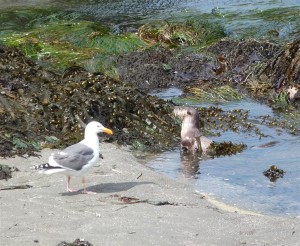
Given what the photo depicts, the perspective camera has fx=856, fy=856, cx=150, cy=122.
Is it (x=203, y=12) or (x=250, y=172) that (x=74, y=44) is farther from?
(x=250, y=172)

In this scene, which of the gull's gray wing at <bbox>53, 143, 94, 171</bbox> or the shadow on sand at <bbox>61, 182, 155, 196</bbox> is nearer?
the gull's gray wing at <bbox>53, 143, 94, 171</bbox>

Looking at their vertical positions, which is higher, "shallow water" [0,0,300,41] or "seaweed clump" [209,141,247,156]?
"shallow water" [0,0,300,41]

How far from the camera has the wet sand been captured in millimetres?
6879

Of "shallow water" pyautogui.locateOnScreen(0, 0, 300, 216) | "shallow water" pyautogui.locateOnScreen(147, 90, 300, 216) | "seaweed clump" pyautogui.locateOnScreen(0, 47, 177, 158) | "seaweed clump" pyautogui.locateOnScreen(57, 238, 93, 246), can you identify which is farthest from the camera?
"seaweed clump" pyautogui.locateOnScreen(0, 47, 177, 158)

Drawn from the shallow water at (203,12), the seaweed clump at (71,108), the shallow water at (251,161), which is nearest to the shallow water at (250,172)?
the shallow water at (251,161)

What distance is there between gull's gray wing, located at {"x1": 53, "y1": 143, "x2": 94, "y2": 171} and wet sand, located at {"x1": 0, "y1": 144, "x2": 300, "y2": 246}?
31cm

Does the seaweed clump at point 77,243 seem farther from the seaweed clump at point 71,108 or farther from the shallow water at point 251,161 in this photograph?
the seaweed clump at point 71,108

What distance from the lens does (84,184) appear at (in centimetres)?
831

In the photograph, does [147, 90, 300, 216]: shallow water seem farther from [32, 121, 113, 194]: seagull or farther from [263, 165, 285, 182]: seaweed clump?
[32, 121, 113, 194]: seagull

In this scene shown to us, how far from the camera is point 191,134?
1093cm

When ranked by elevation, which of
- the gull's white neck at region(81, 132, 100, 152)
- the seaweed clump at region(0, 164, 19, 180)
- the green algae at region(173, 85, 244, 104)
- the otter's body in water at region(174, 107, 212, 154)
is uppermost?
the gull's white neck at region(81, 132, 100, 152)

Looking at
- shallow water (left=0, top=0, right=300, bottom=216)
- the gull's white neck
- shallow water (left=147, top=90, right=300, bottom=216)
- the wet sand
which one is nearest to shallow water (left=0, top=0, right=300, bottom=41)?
shallow water (left=0, top=0, right=300, bottom=216)

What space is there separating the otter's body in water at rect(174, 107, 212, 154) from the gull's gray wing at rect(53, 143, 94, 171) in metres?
2.84

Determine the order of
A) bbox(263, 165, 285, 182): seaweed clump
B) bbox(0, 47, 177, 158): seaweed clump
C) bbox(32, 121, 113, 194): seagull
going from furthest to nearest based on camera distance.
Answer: bbox(0, 47, 177, 158): seaweed clump → bbox(263, 165, 285, 182): seaweed clump → bbox(32, 121, 113, 194): seagull
